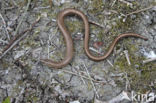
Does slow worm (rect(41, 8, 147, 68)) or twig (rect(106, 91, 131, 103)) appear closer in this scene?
twig (rect(106, 91, 131, 103))

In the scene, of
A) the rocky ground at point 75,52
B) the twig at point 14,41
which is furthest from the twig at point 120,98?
the twig at point 14,41

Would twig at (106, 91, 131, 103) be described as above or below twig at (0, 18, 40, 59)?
below

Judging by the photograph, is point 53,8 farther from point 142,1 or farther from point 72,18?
point 142,1

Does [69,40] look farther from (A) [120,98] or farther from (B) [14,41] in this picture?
(A) [120,98]

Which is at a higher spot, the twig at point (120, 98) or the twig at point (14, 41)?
the twig at point (14, 41)

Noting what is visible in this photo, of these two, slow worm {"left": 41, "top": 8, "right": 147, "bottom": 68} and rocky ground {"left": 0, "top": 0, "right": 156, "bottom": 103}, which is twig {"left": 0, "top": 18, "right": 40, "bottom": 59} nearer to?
rocky ground {"left": 0, "top": 0, "right": 156, "bottom": 103}

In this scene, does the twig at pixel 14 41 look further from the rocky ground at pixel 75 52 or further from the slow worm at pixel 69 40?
the slow worm at pixel 69 40

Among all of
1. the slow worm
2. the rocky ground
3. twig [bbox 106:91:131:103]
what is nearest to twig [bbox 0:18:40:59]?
the rocky ground

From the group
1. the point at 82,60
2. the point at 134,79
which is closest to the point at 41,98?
the point at 82,60
